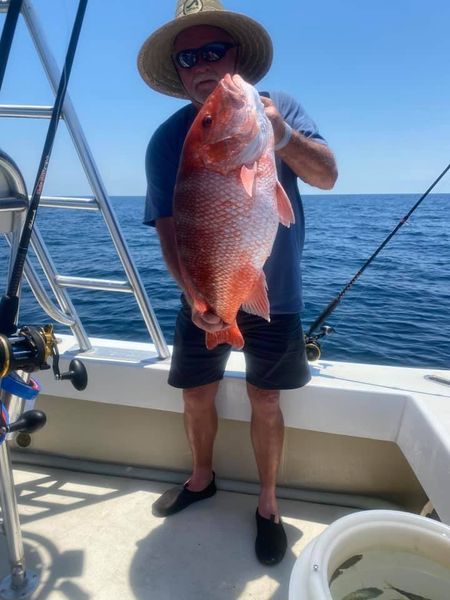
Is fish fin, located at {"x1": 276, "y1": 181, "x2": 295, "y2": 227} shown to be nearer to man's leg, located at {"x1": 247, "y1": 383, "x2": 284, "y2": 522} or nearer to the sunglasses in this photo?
the sunglasses

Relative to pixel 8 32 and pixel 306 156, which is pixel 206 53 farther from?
pixel 8 32

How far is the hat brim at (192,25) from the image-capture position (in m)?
1.64

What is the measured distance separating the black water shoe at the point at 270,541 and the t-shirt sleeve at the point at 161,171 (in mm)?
1536

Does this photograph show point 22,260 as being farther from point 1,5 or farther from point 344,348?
point 344,348

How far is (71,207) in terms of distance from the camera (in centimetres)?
215

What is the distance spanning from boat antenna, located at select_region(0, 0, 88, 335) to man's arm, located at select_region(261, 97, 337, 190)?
85 cm

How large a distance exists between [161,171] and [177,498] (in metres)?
1.66

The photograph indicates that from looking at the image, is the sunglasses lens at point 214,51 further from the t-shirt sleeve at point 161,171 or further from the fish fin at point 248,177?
the fish fin at point 248,177

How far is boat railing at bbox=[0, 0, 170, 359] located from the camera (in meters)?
1.81

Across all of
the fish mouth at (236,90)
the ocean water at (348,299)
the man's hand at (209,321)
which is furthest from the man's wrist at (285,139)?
the ocean water at (348,299)

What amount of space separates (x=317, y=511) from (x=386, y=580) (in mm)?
1205

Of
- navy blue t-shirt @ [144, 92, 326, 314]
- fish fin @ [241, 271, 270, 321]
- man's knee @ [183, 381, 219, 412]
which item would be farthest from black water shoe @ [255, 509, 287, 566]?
fish fin @ [241, 271, 270, 321]

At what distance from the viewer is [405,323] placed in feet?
24.0

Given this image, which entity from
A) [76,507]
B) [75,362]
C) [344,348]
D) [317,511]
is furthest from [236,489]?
[344,348]
